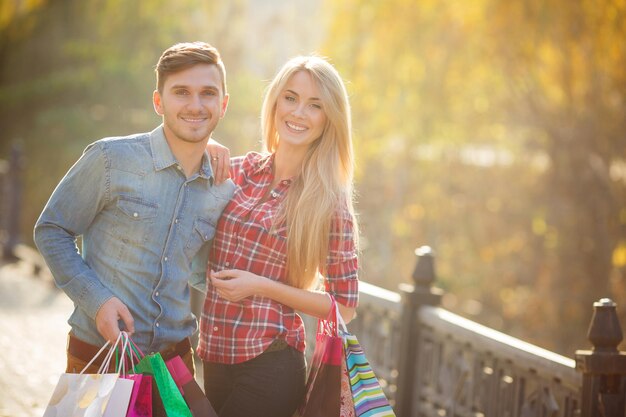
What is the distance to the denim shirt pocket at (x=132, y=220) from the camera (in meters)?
3.23

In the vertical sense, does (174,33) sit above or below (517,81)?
above

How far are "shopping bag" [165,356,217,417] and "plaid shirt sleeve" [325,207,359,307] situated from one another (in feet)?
2.25

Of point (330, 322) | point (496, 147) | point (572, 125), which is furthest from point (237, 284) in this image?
point (496, 147)

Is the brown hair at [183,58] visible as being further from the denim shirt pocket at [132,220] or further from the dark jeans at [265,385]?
the dark jeans at [265,385]

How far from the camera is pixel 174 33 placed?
2753 centimetres

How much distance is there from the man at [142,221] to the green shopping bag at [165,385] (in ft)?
0.57

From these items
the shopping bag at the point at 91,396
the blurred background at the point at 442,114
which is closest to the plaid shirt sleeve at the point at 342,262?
the shopping bag at the point at 91,396

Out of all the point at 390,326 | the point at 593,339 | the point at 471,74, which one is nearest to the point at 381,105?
the point at 471,74

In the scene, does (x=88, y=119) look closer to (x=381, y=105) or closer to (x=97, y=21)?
(x=97, y=21)

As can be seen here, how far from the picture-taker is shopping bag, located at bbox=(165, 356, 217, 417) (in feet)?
10.2

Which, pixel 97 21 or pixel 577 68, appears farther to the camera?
pixel 97 21

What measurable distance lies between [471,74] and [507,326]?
6.68 meters

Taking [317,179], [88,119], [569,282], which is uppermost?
[88,119]

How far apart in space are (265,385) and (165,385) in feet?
1.75
